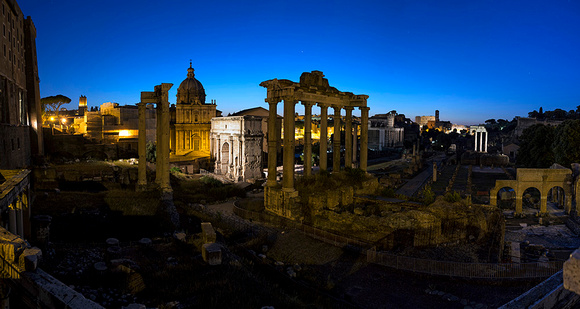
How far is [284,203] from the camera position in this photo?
58.8 feet

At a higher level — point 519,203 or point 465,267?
point 465,267

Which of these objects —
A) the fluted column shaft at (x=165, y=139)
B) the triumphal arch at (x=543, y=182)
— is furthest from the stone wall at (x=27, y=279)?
the triumphal arch at (x=543, y=182)

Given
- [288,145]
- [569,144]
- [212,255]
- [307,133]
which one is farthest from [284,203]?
[569,144]

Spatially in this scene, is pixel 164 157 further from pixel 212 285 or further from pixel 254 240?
pixel 212 285

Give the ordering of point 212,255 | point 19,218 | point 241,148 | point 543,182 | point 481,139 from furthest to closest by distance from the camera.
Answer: point 481,139 < point 241,148 < point 543,182 < point 19,218 < point 212,255

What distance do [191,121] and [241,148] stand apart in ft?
42.7

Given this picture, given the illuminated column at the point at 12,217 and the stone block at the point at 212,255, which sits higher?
the illuminated column at the point at 12,217

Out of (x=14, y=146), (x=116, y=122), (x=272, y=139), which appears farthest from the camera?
(x=116, y=122)

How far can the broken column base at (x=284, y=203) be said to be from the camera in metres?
17.6

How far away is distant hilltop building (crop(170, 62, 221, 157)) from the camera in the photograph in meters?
48.6

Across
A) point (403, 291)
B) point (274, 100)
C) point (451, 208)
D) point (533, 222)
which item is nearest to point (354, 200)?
point (451, 208)

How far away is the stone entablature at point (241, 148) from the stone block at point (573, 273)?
36072mm

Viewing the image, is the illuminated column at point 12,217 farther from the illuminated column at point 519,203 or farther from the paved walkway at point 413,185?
the paved walkway at point 413,185

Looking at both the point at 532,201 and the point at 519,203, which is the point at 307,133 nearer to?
the point at 519,203
